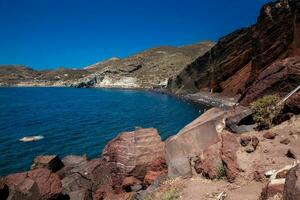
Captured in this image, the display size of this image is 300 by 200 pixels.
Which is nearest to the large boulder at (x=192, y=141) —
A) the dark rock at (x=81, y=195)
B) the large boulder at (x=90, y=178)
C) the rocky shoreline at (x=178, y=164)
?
the rocky shoreline at (x=178, y=164)

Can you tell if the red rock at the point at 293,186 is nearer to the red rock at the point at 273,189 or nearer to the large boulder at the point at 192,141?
the red rock at the point at 273,189

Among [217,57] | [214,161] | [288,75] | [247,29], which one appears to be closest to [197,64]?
[217,57]

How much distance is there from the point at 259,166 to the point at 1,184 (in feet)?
45.7

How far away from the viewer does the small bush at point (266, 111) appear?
20031 mm

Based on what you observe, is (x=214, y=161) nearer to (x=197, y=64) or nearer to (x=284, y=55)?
(x=284, y=55)

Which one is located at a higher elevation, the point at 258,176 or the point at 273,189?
the point at 273,189

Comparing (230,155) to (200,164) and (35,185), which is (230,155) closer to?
(200,164)

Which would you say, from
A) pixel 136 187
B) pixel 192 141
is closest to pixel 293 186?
pixel 192 141

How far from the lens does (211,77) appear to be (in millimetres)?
104938

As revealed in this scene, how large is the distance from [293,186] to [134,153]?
14.2 metres

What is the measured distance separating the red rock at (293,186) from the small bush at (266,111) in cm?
1028

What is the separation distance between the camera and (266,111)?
20547mm

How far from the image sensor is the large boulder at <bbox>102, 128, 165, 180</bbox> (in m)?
22.4

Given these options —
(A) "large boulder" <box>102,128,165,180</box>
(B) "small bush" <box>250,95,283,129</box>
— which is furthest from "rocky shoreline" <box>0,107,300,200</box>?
(B) "small bush" <box>250,95,283,129</box>
